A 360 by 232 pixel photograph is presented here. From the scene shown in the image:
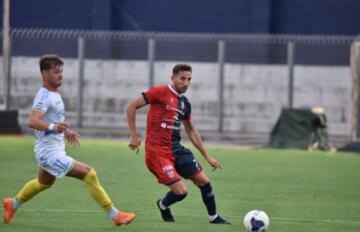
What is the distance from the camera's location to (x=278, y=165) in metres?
19.3

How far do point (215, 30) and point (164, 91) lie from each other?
2136cm

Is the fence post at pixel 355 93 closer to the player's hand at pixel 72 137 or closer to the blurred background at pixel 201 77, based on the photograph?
the blurred background at pixel 201 77

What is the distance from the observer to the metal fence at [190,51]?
2661 centimetres

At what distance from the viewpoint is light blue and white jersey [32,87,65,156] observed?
10.3 metres

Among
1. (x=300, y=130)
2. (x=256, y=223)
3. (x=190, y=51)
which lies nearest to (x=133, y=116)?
(x=256, y=223)

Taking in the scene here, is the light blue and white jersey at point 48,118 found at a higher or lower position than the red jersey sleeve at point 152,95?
lower

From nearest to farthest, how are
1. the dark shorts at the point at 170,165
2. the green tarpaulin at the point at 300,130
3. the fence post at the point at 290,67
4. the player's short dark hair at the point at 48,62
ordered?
the player's short dark hair at the point at 48,62
the dark shorts at the point at 170,165
the green tarpaulin at the point at 300,130
the fence post at the point at 290,67

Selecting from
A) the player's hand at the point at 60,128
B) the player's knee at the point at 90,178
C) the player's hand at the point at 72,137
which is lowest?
the player's knee at the point at 90,178

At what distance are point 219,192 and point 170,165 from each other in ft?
12.5

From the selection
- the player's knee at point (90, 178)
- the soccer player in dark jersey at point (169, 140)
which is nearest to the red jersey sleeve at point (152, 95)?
the soccer player in dark jersey at point (169, 140)

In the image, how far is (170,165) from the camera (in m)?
10.9

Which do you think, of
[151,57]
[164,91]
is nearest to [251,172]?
[164,91]

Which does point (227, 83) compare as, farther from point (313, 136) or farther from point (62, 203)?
point (62, 203)

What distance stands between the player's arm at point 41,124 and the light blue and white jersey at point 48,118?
0.08 meters
